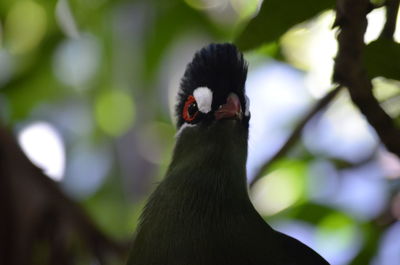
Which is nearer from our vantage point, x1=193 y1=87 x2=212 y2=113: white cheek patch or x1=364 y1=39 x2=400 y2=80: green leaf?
x1=364 y1=39 x2=400 y2=80: green leaf

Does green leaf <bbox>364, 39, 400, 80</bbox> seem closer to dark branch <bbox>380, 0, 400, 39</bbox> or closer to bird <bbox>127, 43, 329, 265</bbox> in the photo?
dark branch <bbox>380, 0, 400, 39</bbox>

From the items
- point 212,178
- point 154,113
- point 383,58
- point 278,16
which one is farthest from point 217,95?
point 154,113

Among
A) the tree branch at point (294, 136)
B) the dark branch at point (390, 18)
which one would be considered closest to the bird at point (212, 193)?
the tree branch at point (294, 136)

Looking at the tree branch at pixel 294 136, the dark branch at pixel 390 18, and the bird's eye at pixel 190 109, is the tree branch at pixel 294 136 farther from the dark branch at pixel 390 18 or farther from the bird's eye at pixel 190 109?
the dark branch at pixel 390 18

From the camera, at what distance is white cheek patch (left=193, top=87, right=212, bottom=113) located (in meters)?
2.69

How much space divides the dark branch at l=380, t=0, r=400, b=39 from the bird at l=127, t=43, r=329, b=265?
0.70 meters

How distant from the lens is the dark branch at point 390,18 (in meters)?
1.96

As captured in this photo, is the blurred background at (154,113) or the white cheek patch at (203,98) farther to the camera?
the blurred background at (154,113)

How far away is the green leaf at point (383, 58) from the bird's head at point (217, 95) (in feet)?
2.08

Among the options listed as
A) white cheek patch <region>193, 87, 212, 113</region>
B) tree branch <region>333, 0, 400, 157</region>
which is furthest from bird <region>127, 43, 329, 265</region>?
tree branch <region>333, 0, 400, 157</region>

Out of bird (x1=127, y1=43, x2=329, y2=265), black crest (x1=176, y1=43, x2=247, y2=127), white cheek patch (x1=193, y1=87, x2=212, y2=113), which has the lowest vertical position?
bird (x1=127, y1=43, x2=329, y2=265)

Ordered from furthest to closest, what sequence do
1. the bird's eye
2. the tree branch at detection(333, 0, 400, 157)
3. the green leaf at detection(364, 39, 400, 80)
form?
the bird's eye < the green leaf at detection(364, 39, 400, 80) < the tree branch at detection(333, 0, 400, 157)

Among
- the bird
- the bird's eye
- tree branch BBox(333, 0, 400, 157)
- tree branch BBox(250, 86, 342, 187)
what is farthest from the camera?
tree branch BBox(250, 86, 342, 187)

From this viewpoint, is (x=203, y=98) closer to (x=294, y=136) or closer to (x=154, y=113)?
(x=294, y=136)
